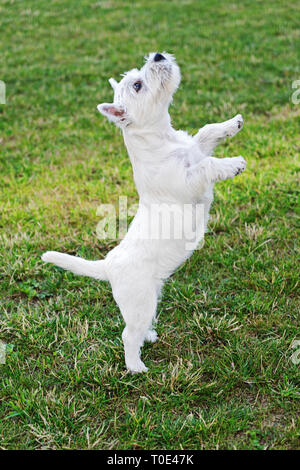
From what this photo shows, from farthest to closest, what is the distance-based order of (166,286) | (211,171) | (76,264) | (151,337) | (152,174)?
(166,286)
(151,337)
(76,264)
(152,174)
(211,171)

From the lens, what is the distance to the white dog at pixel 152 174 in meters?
2.89

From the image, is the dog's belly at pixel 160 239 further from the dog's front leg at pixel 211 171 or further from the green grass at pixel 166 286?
the green grass at pixel 166 286

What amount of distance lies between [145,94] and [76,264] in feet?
3.89

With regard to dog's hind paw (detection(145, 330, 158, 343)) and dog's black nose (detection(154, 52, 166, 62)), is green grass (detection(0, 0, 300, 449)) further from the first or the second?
dog's black nose (detection(154, 52, 166, 62))

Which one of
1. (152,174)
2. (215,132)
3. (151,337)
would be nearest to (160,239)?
(152,174)

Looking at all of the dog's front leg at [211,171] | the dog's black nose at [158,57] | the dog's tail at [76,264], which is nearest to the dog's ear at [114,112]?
the dog's black nose at [158,57]

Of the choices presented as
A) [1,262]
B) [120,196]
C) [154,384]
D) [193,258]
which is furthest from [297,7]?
[154,384]

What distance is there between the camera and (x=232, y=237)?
4688 mm

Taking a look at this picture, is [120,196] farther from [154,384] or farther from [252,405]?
[252,405]

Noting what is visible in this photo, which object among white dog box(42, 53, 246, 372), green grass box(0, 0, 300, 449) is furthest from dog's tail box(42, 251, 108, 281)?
green grass box(0, 0, 300, 449)

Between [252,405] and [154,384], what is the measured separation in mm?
669

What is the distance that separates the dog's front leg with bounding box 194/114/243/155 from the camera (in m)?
3.10

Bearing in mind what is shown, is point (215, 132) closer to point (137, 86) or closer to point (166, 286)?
point (137, 86)

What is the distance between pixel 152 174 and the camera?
3.02m
